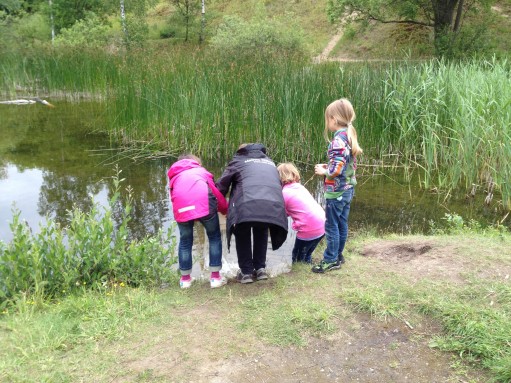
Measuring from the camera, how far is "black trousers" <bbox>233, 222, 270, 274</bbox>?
10.4 ft

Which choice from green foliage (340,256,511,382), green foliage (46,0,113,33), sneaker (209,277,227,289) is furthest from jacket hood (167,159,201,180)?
green foliage (46,0,113,33)

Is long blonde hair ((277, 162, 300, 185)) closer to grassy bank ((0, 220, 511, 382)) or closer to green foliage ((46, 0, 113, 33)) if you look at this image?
grassy bank ((0, 220, 511, 382))

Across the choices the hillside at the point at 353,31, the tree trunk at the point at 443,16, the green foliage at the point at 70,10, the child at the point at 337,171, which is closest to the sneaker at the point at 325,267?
the child at the point at 337,171

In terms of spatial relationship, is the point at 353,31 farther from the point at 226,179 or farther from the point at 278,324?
the point at 278,324

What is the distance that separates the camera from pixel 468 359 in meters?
2.30

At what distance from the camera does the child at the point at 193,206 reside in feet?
10.5

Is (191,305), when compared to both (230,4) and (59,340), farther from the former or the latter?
(230,4)

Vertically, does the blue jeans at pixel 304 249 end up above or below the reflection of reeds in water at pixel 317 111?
below

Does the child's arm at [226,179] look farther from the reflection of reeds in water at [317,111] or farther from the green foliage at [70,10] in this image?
the green foliage at [70,10]

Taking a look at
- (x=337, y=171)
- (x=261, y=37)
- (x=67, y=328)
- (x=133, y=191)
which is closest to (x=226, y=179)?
(x=337, y=171)

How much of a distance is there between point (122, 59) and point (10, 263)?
7.17 metres

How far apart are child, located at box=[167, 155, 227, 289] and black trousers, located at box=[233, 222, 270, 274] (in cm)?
20

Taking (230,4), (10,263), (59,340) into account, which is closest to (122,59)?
(10,263)

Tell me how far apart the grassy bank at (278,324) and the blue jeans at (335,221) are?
148 mm
